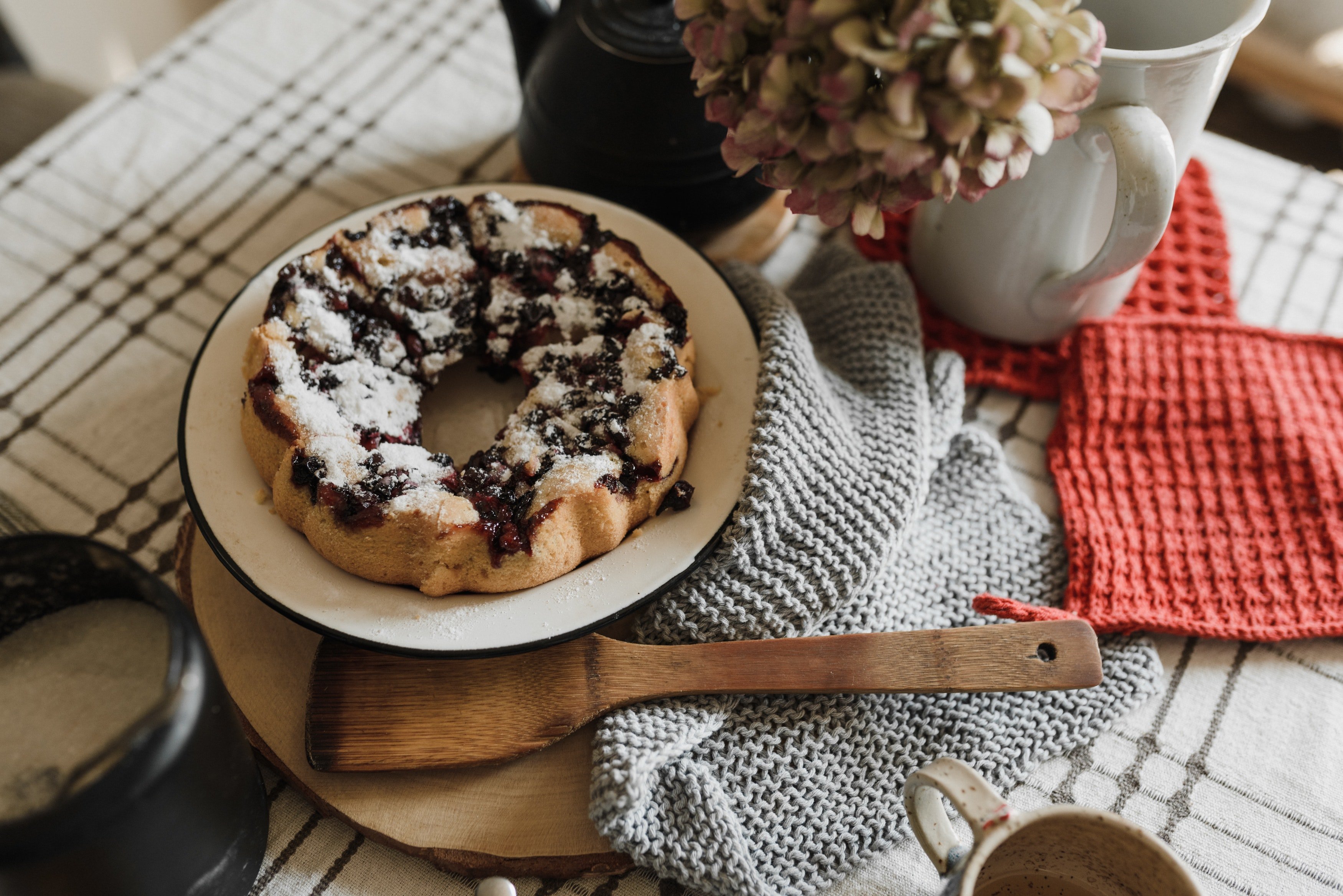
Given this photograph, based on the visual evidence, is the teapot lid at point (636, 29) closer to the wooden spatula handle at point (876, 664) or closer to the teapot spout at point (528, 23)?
the teapot spout at point (528, 23)

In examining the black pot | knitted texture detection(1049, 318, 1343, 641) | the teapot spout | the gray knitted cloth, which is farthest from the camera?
the teapot spout

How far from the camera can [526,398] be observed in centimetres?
98

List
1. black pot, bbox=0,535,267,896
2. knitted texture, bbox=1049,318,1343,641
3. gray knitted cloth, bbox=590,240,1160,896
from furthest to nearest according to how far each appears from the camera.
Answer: knitted texture, bbox=1049,318,1343,641 < gray knitted cloth, bbox=590,240,1160,896 < black pot, bbox=0,535,267,896

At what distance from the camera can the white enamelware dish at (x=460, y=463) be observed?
0.84 m

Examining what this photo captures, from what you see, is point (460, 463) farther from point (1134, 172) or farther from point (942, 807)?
point (1134, 172)

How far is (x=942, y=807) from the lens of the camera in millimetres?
775

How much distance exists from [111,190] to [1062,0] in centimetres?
125

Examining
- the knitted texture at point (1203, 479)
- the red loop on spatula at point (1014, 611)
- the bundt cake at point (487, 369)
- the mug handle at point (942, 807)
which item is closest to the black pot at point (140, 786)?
the bundt cake at point (487, 369)

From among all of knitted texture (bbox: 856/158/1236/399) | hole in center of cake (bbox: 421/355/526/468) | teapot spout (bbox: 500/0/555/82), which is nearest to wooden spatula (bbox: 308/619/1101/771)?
hole in center of cake (bbox: 421/355/526/468)

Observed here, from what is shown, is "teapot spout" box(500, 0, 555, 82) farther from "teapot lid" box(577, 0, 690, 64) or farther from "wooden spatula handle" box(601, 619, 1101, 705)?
"wooden spatula handle" box(601, 619, 1101, 705)

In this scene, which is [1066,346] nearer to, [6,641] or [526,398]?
[526,398]

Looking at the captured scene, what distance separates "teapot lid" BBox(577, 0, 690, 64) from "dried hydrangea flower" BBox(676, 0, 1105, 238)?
0.91ft

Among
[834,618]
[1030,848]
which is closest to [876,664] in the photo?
[834,618]

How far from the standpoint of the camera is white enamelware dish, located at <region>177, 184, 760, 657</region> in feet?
2.76
